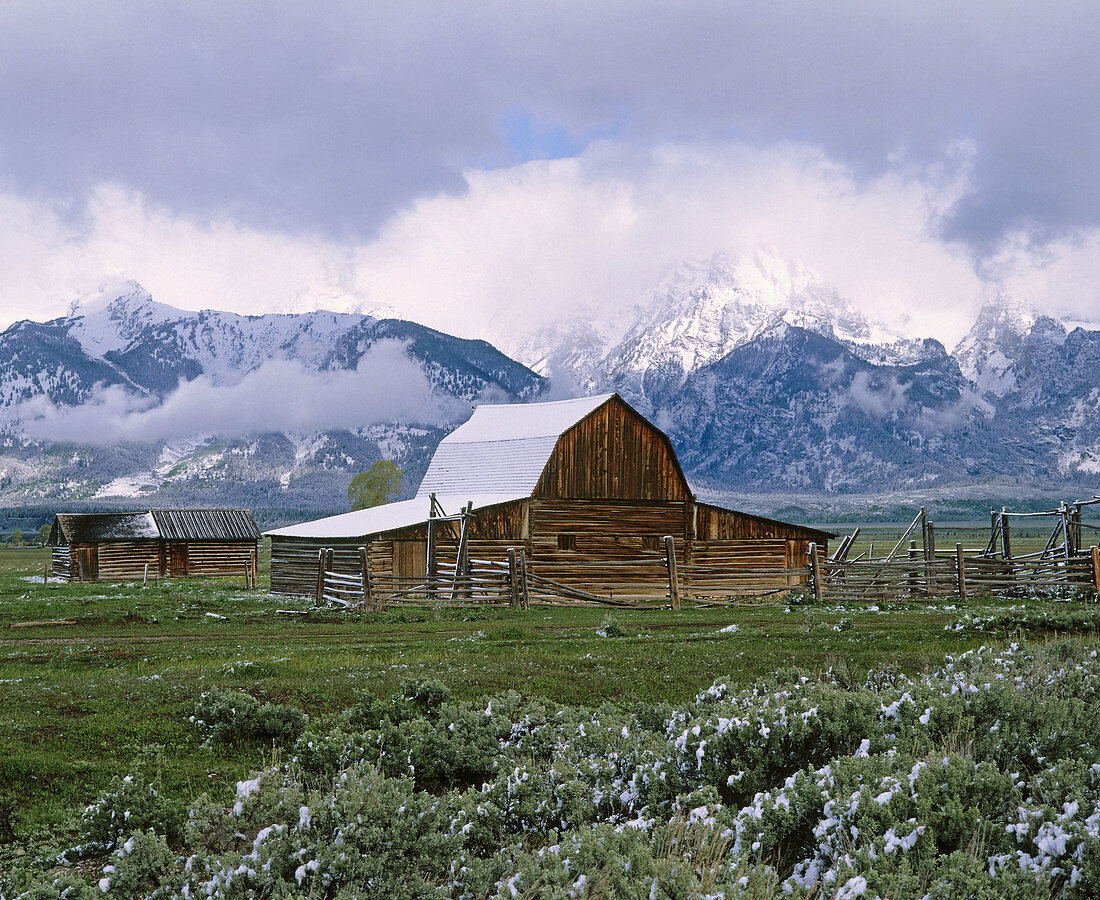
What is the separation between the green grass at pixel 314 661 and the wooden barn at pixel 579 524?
7365 millimetres

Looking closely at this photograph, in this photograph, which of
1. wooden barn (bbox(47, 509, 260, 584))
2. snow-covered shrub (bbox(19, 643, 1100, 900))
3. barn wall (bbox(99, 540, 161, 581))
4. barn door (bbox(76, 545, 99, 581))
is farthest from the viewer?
barn wall (bbox(99, 540, 161, 581))

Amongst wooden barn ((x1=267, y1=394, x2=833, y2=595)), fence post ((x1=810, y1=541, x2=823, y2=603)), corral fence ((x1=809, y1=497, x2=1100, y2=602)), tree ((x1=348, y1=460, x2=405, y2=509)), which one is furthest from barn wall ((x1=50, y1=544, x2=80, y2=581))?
fence post ((x1=810, y1=541, x2=823, y2=603))

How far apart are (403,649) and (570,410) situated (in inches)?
947

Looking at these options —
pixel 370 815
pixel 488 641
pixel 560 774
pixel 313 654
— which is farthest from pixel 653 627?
pixel 370 815

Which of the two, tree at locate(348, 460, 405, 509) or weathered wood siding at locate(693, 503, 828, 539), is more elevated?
tree at locate(348, 460, 405, 509)

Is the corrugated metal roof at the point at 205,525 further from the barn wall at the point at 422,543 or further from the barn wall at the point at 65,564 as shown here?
the barn wall at the point at 422,543

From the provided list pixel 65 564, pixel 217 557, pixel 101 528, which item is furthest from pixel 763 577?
pixel 65 564

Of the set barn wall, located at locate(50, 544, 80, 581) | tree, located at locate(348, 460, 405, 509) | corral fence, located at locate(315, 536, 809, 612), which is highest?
tree, located at locate(348, 460, 405, 509)

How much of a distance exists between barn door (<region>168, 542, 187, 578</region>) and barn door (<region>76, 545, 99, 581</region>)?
428 cm

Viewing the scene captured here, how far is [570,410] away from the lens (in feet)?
140

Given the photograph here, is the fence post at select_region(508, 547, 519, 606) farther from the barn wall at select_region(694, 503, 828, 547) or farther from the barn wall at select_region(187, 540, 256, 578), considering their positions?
the barn wall at select_region(187, 540, 256, 578)

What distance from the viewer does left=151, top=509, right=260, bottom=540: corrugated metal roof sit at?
201 feet

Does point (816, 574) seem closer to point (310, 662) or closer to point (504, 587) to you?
point (504, 587)

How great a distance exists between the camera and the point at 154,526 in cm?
6103
